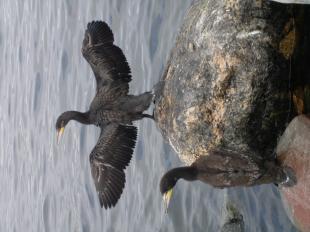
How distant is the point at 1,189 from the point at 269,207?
481 inches

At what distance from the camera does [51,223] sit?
43.1ft

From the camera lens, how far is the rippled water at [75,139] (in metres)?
8.50

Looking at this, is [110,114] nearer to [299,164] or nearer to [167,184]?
[167,184]

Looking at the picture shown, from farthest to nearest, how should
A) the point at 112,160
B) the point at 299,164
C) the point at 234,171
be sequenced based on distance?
1. the point at 112,160
2. the point at 234,171
3. the point at 299,164

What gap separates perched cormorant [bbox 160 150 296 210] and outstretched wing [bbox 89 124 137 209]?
1891 mm

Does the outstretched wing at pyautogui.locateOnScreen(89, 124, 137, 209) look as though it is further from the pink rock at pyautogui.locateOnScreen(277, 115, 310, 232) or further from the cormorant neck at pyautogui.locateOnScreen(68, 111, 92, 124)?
the pink rock at pyautogui.locateOnScreen(277, 115, 310, 232)

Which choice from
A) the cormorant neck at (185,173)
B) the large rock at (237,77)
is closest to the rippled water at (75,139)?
the large rock at (237,77)

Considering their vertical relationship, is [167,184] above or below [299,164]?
below

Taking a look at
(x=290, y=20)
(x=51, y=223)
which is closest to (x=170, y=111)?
(x=290, y=20)

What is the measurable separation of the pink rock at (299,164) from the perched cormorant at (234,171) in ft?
0.28

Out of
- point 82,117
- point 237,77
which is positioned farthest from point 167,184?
point 82,117

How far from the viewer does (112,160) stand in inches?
273

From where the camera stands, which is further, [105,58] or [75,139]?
[75,139]

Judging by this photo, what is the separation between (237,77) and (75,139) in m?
7.54
